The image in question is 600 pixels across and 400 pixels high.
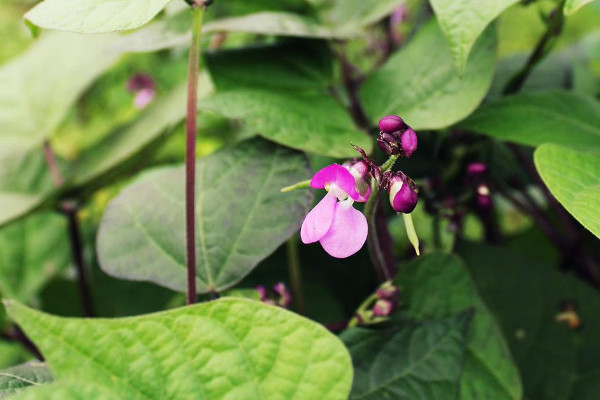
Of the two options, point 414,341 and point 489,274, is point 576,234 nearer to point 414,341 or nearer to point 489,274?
point 489,274

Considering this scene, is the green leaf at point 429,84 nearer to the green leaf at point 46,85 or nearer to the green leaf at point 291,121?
the green leaf at point 291,121

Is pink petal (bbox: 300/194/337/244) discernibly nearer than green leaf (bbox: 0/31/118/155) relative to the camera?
Yes

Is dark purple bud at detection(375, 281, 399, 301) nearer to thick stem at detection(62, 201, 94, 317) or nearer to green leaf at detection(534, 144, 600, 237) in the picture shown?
green leaf at detection(534, 144, 600, 237)

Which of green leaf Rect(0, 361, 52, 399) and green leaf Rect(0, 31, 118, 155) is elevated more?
green leaf Rect(0, 31, 118, 155)

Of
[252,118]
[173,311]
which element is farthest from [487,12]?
[173,311]

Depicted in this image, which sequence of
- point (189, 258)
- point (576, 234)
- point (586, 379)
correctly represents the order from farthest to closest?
point (576, 234)
point (586, 379)
point (189, 258)

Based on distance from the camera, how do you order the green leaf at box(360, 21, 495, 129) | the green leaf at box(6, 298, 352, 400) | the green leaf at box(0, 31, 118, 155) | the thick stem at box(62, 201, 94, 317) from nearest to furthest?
the green leaf at box(6, 298, 352, 400), the green leaf at box(360, 21, 495, 129), the thick stem at box(62, 201, 94, 317), the green leaf at box(0, 31, 118, 155)

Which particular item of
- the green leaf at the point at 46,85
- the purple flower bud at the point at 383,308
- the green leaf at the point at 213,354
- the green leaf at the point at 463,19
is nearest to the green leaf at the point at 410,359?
the purple flower bud at the point at 383,308

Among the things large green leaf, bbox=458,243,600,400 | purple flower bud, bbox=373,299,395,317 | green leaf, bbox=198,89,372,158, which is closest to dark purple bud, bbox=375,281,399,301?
purple flower bud, bbox=373,299,395,317
